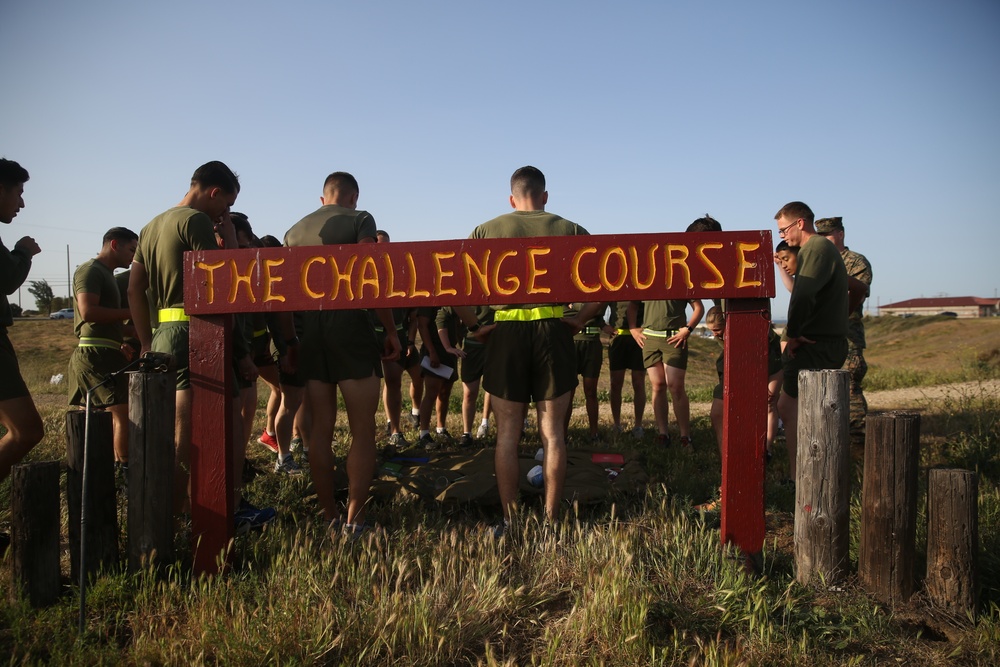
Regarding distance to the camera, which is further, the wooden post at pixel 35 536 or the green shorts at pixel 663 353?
the green shorts at pixel 663 353

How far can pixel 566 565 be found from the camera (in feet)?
11.6

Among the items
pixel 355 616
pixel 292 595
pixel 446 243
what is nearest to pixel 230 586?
pixel 292 595

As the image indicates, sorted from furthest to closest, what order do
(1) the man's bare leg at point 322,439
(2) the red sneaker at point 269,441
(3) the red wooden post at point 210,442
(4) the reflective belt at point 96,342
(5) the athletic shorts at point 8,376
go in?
(2) the red sneaker at point 269,441
(4) the reflective belt at point 96,342
(1) the man's bare leg at point 322,439
(5) the athletic shorts at point 8,376
(3) the red wooden post at point 210,442

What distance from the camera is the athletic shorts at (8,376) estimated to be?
4.03 metres

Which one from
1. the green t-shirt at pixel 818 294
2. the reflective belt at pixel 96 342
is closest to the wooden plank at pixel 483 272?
the green t-shirt at pixel 818 294

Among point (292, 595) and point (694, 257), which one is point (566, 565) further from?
point (694, 257)

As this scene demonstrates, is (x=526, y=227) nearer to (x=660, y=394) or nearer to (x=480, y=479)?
(x=480, y=479)

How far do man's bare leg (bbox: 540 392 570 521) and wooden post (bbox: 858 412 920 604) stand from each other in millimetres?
1597

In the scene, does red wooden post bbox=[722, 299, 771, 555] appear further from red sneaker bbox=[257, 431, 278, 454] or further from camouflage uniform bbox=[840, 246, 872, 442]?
red sneaker bbox=[257, 431, 278, 454]

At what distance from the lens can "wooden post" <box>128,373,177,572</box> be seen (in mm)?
3529

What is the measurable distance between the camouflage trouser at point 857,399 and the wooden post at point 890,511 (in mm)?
2799

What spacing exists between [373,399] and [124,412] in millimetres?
2404

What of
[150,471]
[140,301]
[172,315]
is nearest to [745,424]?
[150,471]

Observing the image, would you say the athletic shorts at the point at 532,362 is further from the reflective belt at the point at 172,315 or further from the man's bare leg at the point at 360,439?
the reflective belt at the point at 172,315
